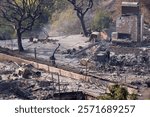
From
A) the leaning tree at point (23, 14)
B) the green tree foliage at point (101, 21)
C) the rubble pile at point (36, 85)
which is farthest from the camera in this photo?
the green tree foliage at point (101, 21)

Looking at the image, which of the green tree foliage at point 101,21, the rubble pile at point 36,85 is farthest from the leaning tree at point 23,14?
the rubble pile at point 36,85

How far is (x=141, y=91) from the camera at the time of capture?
21.8 m

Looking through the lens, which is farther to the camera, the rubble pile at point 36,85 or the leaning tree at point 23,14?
the leaning tree at point 23,14

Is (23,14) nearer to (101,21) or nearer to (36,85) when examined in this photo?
(101,21)

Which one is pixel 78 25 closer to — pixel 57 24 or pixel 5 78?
pixel 57 24

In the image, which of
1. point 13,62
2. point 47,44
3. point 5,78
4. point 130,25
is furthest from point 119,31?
point 5,78

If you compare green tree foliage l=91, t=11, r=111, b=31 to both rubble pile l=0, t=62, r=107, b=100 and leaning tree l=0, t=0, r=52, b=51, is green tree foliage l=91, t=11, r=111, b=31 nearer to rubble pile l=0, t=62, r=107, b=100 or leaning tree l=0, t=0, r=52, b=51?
leaning tree l=0, t=0, r=52, b=51

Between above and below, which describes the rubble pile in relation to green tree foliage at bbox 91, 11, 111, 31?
below

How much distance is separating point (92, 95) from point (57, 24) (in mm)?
22730

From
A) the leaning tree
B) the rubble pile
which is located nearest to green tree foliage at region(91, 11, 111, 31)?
the leaning tree

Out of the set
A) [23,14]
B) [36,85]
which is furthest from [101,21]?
[36,85]

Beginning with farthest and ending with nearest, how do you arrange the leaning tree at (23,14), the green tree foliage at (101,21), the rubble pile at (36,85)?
1. the green tree foliage at (101,21)
2. the leaning tree at (23,14)
3. the rubble pile at (36,85)

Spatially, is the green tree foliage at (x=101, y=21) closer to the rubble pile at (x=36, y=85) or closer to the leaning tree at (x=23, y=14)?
the leaning tree at (x=23, y=14)

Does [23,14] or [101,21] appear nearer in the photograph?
[23,14]
